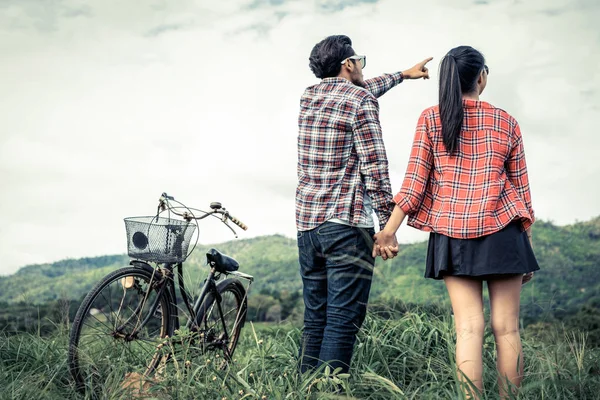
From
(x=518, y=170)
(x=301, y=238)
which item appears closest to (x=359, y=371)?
(x=301, y=238)

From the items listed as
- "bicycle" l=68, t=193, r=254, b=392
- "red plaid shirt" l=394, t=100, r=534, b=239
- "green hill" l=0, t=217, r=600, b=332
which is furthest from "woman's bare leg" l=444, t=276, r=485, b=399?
"green hill" l=0, t=217, r=600, b=332

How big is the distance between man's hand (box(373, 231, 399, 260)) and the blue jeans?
0.05 m

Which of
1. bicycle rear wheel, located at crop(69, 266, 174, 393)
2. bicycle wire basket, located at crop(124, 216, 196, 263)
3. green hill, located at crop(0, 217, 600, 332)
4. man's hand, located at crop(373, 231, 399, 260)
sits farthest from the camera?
green hill, located at crop(0, 217, 600, 332)

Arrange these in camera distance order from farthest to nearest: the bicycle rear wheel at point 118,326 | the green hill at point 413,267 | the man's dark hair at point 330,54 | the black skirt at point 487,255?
the green hill at point 413,267
the bicycle rear wheel at point 118,326
the man's dark hair at point 330,54
the black skirt at point 487,255

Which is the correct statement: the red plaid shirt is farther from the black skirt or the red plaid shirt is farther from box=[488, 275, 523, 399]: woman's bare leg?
box=[488, 275, 523, 399]: woman's bare leg

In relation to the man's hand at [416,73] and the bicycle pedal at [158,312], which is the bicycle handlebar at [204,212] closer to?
the bicycle pedal at [158,312]

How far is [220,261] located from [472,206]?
2.14 meters

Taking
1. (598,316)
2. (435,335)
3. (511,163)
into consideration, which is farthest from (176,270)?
(598,316)

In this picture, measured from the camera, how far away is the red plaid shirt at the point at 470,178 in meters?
3.00

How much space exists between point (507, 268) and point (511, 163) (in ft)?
1.79

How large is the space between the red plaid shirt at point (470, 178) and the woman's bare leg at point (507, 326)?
29 cm

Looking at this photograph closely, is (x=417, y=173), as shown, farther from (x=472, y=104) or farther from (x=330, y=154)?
(x=330, y=154)

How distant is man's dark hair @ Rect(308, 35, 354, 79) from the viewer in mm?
3500

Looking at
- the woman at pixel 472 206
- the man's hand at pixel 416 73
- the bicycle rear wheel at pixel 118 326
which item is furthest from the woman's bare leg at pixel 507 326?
the bicycle rear wheel at pixel 118 326
